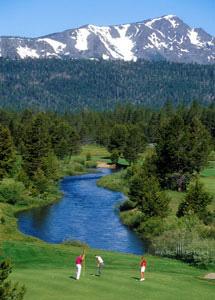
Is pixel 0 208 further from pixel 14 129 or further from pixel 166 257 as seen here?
pixel 14 129

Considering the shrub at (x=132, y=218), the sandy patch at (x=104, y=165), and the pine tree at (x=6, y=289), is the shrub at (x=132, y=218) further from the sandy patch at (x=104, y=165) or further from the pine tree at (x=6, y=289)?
the sandy patch at (x=104, y=165)

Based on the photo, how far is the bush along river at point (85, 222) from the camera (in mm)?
76188

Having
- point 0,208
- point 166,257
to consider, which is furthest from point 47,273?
point 0,208

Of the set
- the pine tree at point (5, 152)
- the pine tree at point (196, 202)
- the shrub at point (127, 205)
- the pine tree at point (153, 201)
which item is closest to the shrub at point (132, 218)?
the pine tree at point (153, 201)

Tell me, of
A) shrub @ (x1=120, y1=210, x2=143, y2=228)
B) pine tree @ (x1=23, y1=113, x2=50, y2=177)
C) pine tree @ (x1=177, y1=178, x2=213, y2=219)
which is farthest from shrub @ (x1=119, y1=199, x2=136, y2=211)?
pine tree @ (x1=23, y1=113, x2=50, y2=177)

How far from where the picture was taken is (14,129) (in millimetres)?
179750

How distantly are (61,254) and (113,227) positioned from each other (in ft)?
88.6

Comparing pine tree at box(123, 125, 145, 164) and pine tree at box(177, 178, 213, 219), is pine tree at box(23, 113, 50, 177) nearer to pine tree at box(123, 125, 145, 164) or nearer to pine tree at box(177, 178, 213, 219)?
pine tree at box(177, 178, 213, 219)

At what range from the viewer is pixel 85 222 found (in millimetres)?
88125

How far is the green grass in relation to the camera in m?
39.9

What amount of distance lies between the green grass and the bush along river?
1467cm

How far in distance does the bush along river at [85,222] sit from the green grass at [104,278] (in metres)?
14.7

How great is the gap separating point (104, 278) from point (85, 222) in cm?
4346

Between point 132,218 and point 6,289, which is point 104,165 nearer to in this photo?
point 132,218
